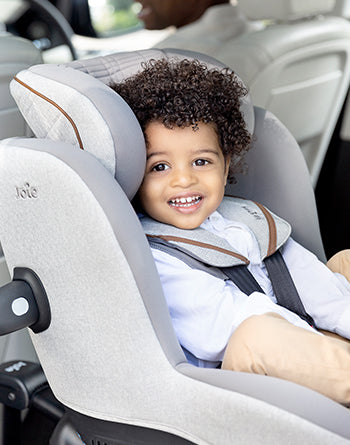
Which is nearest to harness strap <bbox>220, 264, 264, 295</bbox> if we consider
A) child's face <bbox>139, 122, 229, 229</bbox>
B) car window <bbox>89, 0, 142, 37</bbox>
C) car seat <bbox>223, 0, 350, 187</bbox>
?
child's face <bbox>139, 122, 229, 229</bbox>

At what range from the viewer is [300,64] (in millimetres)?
2174

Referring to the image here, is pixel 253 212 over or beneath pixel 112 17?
over

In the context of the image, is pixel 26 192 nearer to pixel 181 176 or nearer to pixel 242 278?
pixel 181 176

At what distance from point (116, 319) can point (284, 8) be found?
4.54 feet

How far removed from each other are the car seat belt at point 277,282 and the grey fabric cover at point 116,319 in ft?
0.84

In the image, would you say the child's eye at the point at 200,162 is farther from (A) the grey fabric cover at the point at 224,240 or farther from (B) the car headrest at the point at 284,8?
(B) the car headrest at the point at 284,8

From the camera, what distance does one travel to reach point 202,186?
1.38m

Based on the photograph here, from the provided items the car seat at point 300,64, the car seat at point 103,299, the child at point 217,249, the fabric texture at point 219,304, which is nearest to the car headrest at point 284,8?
the car seat at point 300,64

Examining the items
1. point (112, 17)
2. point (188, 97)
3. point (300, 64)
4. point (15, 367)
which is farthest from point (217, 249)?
point (112, 17)

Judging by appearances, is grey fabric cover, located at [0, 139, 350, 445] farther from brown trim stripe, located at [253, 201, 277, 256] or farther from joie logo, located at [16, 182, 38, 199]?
brown trim stripe, located at [253, 201, 277, 256]

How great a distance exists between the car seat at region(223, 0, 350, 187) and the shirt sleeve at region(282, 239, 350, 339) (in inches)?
28.2

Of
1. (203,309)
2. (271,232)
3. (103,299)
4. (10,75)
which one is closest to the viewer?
(103,299)

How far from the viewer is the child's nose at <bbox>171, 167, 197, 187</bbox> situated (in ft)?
4.39

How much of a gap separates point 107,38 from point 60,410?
2.57 m
